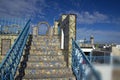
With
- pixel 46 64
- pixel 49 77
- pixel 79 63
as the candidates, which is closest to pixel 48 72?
pixel 49 77

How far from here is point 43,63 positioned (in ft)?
20.9

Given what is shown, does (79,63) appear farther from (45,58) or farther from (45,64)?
(45,58)

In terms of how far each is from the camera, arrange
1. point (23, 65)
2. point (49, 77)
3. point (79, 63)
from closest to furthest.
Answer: point (79, 63) < point (49, 77) < point (23, 65)

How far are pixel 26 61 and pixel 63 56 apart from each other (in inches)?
65.7

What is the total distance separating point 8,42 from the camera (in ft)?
44.1

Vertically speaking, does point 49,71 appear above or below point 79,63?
below

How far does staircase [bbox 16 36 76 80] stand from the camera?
5.67 meters

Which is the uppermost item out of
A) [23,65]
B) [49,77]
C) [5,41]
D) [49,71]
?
[5,41]

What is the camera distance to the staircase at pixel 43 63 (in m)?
5.67

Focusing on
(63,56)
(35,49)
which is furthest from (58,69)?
(35,49)

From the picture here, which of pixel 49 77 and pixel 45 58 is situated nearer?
pixel 49 77

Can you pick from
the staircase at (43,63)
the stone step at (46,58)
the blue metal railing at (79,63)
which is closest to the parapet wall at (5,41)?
the staircase at (43,63)

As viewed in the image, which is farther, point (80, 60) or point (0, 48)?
point (0, 48)

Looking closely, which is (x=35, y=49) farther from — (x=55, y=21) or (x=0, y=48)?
(x=0, y=48)
